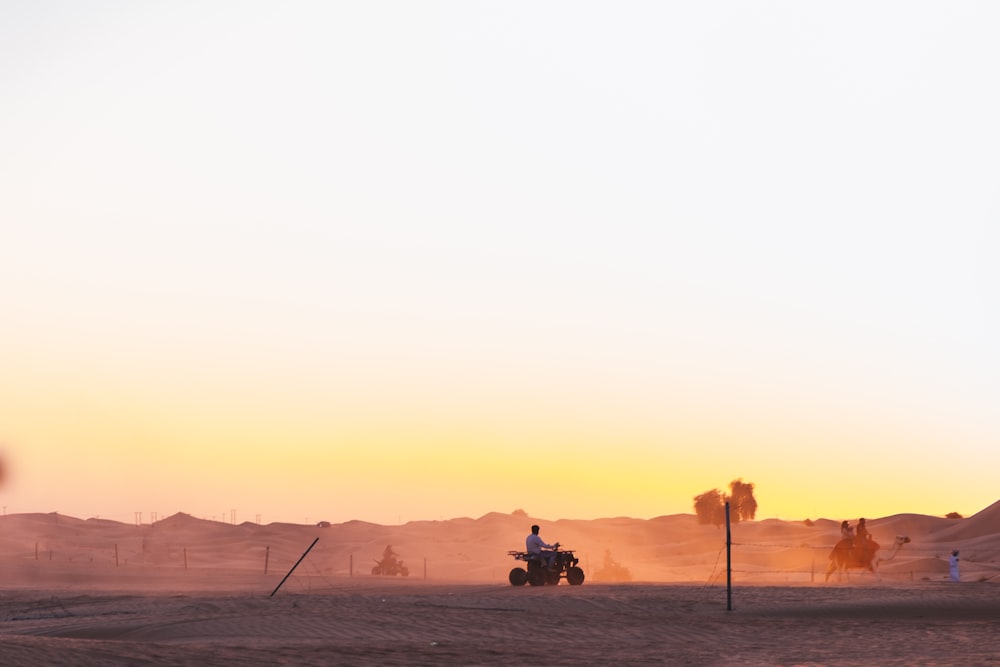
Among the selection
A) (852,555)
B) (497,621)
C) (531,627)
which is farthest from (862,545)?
(531,627)

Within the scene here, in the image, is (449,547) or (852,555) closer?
(852,555)

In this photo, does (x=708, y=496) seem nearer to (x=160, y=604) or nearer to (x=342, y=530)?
(x=342, y=530)

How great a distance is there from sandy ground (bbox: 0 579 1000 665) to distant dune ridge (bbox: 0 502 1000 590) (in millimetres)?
15090

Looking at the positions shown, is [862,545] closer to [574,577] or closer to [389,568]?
[574,577]

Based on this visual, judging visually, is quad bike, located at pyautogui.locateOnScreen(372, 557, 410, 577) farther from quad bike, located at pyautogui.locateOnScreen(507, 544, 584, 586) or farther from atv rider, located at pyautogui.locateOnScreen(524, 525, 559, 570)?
atv rider, located at pyautogui.locateOnScreen(524, 525, 559, 570)

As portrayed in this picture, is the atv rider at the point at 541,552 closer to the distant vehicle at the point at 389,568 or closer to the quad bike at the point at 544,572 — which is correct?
the quad bike at the point at 544,572

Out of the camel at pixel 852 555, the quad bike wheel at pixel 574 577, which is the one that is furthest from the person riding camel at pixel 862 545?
the quad bike wheel at pixel 574 577

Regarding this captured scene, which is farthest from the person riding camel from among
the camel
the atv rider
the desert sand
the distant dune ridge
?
the atv rider

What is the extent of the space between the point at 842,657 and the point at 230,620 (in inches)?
478

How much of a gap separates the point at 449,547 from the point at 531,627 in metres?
75.9

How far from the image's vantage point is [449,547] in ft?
330

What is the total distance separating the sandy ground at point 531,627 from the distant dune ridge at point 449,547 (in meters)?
15.1

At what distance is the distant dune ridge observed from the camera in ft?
197

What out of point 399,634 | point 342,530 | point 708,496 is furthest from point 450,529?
point 399,634
